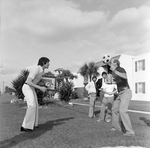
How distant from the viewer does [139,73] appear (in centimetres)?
2650

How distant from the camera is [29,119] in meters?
4.96

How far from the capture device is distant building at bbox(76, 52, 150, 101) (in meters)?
25.1

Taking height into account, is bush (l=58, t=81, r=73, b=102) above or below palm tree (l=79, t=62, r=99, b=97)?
below

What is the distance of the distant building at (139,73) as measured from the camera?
25.1m

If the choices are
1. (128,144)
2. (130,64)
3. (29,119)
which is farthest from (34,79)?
(130,64)

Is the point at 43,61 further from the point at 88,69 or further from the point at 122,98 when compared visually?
the point at 88,69

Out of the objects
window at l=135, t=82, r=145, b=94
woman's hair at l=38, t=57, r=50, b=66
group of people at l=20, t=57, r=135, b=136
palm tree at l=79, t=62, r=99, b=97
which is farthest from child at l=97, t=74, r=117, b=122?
palm tree at l=79, t=62, r=99, b=97

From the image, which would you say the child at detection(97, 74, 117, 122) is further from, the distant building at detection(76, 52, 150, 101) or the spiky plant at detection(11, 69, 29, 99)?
the distant building at detection(76, 52, 150, 101)

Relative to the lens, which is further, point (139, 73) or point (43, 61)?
point (139, 73)

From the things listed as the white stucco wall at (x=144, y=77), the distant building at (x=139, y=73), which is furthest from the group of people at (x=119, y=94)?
the white stucco wall at (x=144, y=77)

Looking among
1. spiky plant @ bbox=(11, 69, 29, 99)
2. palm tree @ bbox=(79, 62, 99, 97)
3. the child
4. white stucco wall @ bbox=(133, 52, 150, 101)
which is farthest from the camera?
palm tree @ bbox=(79, 62, 99, 97)

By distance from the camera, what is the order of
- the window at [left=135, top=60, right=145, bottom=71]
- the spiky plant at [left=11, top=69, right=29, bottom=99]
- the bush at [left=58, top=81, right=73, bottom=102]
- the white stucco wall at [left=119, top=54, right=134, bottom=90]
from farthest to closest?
1. the white stucco wall at [left=119, top=54, right=134, bottom=90]
2. the window at [left=135, top=60, right=145, bottom=71]
3. the bush at [left=58, top=81, right=73, bottom=102]
4. the spiky plant at [left=11, top=69, right=29, bottom=99]

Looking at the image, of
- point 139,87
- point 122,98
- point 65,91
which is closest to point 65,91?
point 65,91

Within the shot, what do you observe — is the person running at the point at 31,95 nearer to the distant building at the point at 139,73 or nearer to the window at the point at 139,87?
the distant building at the point at 139,73
